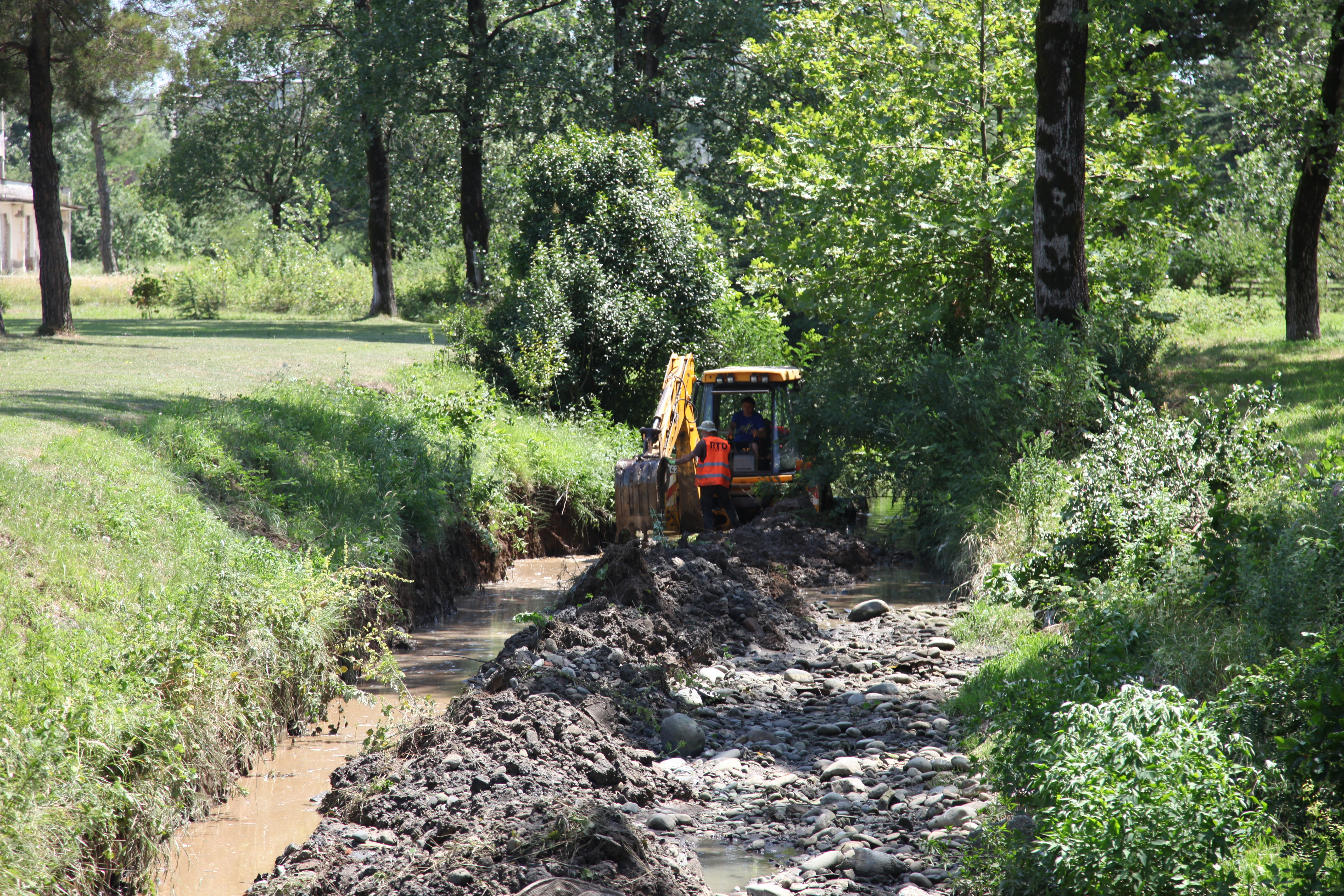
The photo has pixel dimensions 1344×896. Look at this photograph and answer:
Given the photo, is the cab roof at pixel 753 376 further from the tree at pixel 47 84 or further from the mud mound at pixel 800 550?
the tree at pixel 47 84

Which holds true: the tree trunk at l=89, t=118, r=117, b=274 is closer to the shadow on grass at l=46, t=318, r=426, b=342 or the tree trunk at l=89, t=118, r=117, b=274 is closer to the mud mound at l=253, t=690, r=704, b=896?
the shadow on grass at l=46, t=318, r=426, b=342

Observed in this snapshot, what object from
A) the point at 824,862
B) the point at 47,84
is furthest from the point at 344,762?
the point at 47,84

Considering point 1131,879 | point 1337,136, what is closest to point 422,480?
point 1131,879

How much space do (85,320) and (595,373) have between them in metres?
15.4

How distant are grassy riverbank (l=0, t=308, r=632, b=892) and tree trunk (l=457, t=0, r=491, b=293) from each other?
8705 millimetres

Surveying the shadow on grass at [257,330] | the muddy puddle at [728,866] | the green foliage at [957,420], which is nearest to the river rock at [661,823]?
the muddy puddle at [728,866]

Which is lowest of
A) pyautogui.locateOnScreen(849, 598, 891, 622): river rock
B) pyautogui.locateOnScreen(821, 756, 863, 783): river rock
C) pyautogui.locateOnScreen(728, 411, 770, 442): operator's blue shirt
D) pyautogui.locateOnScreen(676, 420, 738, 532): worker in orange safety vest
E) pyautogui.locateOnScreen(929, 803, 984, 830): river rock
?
pyautogui.locateOnScreen(849, 598, 891, 622): river rock

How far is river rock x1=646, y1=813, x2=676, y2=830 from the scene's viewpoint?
20.0 feet

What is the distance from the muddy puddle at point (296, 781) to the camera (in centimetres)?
599

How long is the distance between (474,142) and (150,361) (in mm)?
14121

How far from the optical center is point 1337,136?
1555 cm

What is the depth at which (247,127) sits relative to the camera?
4044 cm

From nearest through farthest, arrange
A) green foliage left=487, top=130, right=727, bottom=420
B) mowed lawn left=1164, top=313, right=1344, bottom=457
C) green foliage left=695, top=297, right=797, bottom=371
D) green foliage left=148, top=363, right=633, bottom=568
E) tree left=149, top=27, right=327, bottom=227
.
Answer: green foliage left=148, top=363, right=633, bottom=568 < mowed lawn left=1164, top=313, right=1344, bottom=457 < green foliage left=487, top=130, right=727, bottom=420 < green foliage left=695, top=297, right=797, bottom=371 < tree left=149, top=27, right=327, bottom=227

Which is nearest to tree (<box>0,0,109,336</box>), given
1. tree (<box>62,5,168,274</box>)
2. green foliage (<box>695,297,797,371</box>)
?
tree (<box>62,5,168,274</box>)
